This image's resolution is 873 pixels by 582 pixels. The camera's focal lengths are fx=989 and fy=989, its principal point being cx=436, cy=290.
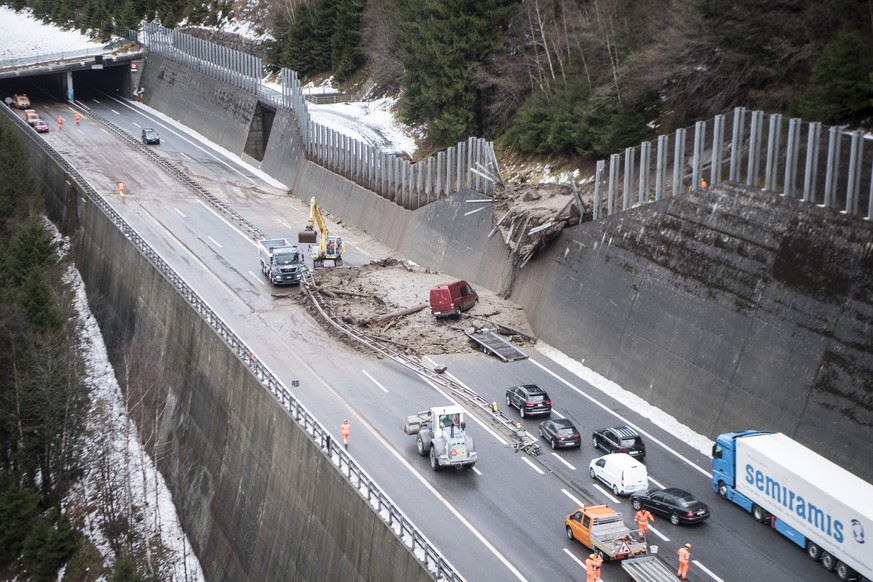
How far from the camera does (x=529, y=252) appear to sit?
48750 millimetres

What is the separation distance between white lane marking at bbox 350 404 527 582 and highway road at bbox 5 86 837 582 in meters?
0.05

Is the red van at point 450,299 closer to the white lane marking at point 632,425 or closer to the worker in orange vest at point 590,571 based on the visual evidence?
the white lane marking at point 632,425

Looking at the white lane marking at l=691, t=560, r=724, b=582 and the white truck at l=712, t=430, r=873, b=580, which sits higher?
the white truck at l=712, t=430, r=873, b=580

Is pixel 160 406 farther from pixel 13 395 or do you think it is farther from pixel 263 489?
pixel 263 489

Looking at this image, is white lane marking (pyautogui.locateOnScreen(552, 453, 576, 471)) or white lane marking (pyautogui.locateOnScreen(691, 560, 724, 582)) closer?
white lane marking (pyautogui.locateOnScreen(691, 560, 724, 582))

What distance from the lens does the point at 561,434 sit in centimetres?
3706

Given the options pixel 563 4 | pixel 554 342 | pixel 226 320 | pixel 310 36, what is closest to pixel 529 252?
pixel 554 342

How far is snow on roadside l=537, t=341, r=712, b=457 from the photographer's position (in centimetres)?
3809

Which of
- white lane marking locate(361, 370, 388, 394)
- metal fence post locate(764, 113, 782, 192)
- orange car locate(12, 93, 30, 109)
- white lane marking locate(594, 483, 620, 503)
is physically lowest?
orange car locate(12, 93, 30, 109)

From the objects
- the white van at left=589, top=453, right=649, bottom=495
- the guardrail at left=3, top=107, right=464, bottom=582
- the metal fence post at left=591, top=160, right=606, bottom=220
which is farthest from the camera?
the metal fence post at left=591, top=160, right=606, bottom=220

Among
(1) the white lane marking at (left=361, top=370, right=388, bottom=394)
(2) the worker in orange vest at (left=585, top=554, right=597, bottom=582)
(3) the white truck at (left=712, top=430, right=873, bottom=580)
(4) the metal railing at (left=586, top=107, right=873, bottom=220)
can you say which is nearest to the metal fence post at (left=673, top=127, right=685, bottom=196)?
(4) the metal railing at (left=586, top=107, right=873, bottom=220)

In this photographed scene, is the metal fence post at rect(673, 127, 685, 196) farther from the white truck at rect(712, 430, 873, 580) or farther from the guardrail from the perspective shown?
the guardrail

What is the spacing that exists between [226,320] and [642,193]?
21.2 metres

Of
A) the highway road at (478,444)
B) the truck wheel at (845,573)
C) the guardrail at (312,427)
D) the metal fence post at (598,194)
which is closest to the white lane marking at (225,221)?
the highway road at (478,444)
